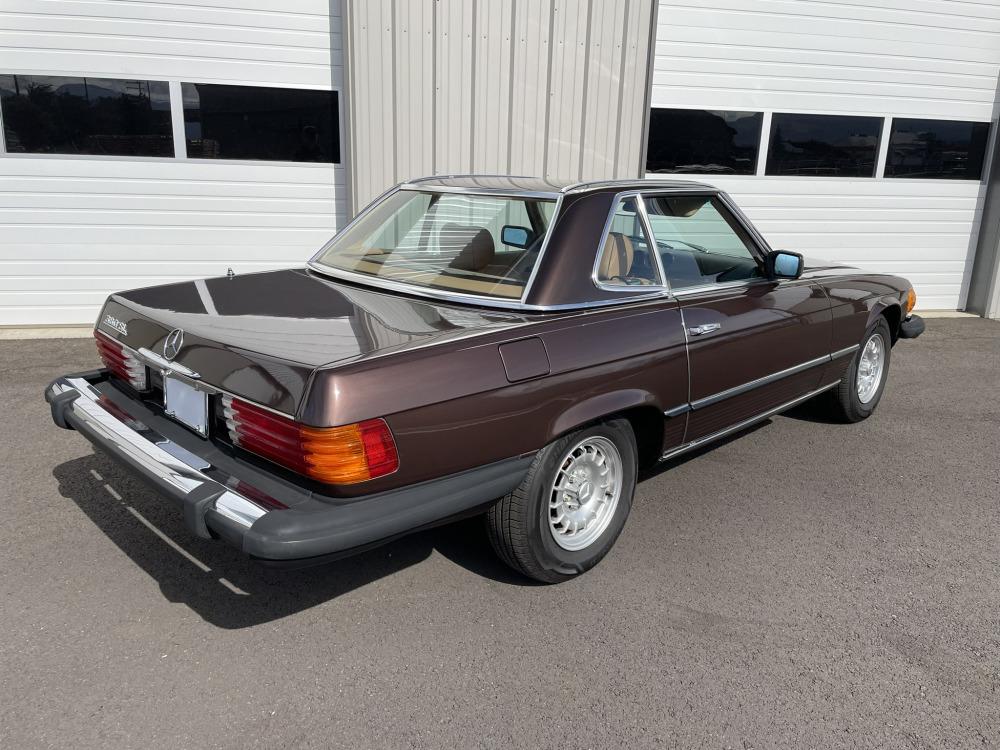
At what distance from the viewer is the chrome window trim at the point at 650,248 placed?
3227 millimetres

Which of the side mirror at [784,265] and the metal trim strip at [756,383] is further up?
the side mirror at [784,265]

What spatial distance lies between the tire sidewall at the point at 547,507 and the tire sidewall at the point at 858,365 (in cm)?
240

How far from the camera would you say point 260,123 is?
7.38 m

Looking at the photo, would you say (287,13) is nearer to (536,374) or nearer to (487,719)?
(536,374)

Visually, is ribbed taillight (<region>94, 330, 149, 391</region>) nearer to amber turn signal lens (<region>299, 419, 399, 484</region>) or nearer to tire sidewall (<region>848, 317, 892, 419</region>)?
amber turn signal lens (<region>299, 419, 399, 484</region>)

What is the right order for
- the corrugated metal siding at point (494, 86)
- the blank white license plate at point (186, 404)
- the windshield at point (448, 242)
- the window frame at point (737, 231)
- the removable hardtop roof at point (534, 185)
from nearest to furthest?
1. the blank white license plate at point (186, 404)
2. the windshield at point (448, 242)
3. the removable hardtop roof at point (534, 185)
4. the window frame at point (737, 231)
5. the corrugated metal siding at point (494, 86)

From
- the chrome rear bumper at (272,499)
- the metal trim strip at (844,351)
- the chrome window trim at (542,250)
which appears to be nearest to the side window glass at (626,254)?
the chrome window trim at (542,250)

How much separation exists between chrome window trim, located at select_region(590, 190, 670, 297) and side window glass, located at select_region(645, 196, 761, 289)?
0.06 m

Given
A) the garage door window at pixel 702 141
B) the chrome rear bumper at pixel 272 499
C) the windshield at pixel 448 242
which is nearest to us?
the chrome rear bumper at pixel 272 499

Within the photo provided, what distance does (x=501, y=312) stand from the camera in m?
3.06

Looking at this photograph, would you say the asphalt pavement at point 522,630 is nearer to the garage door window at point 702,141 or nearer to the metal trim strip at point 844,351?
the metal trim strip at point 844,351

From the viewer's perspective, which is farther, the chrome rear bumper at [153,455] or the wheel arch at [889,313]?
the wheel arch at [889,313]

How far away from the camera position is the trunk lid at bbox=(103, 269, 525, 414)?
2.53 m

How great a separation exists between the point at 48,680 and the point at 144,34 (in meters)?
6.25
